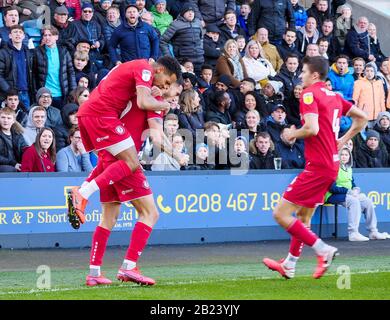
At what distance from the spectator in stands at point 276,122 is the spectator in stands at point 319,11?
5.38 meters

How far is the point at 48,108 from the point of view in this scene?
718 inches

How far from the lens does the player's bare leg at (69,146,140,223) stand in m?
11.5

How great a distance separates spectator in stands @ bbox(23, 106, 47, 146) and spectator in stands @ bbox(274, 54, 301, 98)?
6.26m

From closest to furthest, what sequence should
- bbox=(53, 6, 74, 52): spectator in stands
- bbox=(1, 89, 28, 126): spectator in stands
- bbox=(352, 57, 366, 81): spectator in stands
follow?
bbox=(1, 89, 28, 126): spectator in stands, bbox=(53, 6, 74, 52): spectator in stands, bbox=(352, 57, 366, 81): spectator in stands

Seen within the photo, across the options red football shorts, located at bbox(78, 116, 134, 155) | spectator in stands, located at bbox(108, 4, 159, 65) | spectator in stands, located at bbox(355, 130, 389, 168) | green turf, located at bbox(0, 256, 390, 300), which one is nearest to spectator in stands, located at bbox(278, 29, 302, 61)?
spectator in stands, located at bbox(355, 130, 389, 168)

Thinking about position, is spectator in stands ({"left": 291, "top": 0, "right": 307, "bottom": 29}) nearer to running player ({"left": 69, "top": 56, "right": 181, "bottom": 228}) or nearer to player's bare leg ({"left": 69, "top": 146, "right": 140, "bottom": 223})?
running player ({"left": 69, "top": 56, "right": 181, "bottom": 228})

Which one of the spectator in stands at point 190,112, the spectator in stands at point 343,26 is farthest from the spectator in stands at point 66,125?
the spectator in stands at point 343,26

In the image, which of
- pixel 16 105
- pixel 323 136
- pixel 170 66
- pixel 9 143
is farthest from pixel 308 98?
pixel 16 105

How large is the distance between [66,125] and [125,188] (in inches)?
252

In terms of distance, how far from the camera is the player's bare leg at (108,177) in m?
11.5

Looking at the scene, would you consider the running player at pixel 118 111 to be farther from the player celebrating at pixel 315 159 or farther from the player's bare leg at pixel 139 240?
the player celebrating at pixel 315 159

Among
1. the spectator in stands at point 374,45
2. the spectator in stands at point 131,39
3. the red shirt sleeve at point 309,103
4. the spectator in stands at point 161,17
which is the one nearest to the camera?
the red shirt sleeve at point 309,103

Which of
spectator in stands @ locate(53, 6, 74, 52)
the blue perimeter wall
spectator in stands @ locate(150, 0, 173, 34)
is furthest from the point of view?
spectator in stands @ locate(150, 0, 173, 34)
